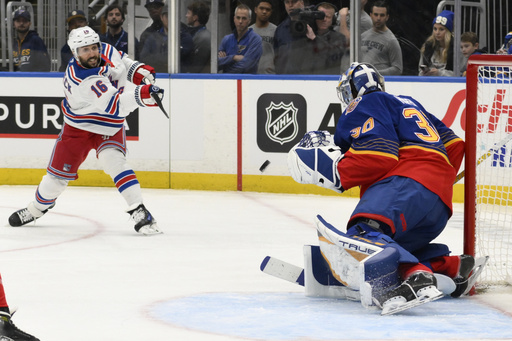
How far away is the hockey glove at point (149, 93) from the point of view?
4.82 metres

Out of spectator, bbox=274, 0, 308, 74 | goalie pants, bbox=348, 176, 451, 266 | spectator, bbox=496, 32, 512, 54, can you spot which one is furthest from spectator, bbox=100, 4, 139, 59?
goalie pants, bbox=348, 176, 451, 266

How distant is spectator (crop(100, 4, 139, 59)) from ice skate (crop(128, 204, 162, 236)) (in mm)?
2559

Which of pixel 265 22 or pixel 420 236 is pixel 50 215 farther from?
pixel 420 236

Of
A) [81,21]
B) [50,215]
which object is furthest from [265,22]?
[50,215]

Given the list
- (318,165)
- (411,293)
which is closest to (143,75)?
(318,165)

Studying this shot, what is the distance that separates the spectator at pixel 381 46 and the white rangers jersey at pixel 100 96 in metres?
2.16

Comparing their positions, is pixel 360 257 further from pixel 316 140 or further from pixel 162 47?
pixel 162 47

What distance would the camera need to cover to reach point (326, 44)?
273 inches

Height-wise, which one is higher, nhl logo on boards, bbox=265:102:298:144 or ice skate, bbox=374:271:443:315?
nhl logo on boards, bbox=265:102:298:144

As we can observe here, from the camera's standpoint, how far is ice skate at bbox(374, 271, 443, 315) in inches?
116

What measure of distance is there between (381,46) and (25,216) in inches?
114

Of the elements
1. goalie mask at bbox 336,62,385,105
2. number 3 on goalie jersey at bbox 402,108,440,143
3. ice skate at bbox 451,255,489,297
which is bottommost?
ice skate at bbox 451,255,489,297

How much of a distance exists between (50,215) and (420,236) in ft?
10.5

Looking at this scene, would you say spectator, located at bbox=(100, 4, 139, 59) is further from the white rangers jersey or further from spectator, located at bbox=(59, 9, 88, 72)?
the white rangers jersey
